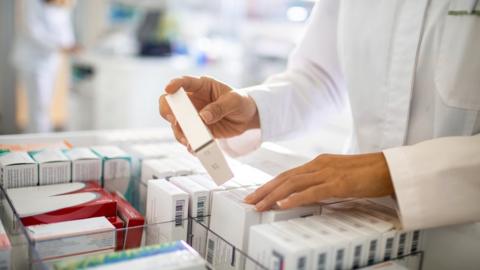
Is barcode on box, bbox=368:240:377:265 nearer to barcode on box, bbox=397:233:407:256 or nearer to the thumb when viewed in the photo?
barcode on box, bbox=397:233:407:256

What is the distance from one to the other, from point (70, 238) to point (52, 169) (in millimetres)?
224

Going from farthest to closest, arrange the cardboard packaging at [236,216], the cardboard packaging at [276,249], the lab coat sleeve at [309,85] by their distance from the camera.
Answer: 1. the lab coat sleeve at [309,85]
2. the cardboard packaging at [236,216]
3. the cardboard packaging at [276,249]

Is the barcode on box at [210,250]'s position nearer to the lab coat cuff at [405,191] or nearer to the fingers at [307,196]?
the fingers at [307,196]

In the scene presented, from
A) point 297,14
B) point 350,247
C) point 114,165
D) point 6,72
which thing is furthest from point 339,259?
point 6,72

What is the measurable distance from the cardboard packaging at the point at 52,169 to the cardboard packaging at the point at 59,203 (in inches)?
0.7

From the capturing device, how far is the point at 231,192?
2.29 feet

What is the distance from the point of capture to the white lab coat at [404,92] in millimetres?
634

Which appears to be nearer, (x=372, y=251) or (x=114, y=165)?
(x=372, y=251)

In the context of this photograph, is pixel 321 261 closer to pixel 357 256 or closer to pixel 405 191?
pixel 357 256

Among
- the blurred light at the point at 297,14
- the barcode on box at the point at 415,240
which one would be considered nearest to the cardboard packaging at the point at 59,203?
the barcode on box at the point at 415,240

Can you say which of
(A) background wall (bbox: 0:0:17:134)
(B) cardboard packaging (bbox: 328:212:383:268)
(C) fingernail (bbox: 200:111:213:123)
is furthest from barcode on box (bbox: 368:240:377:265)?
(A) background wall (bbox: 0:0:17:134)

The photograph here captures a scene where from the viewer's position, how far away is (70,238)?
602mm

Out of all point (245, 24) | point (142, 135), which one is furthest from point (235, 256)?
point (245, 24)

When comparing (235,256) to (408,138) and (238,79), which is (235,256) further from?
(238,79)
